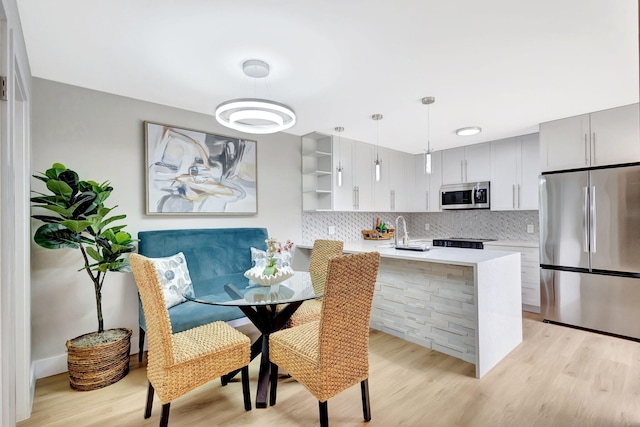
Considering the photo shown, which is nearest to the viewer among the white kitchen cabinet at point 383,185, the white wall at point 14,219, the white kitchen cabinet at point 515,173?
the white wall at point 14,219

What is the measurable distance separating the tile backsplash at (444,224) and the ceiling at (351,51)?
1695 mm

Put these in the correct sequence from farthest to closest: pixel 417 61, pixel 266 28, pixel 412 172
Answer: pixel 412 172 < pixel 417 61 < pixel 266 28

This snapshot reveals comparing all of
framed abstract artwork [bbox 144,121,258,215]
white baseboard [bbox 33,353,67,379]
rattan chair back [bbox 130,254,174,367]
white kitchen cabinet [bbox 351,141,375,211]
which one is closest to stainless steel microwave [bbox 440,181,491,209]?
white kitchen cabinet [bbox 351,141,375,211]

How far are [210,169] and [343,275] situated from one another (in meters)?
2.23

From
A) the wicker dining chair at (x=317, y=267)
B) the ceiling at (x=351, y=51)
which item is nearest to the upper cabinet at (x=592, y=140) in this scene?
the ceiling at (x=351, y=51)

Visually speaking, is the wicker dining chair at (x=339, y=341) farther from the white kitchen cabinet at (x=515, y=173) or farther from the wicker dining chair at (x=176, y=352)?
the white kitchen cabinet at (x=515, y=173)

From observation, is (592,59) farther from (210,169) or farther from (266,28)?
(210,169)

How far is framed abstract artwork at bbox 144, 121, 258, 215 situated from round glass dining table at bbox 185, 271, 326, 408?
1.18 meters

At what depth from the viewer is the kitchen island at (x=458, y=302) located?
2404mm

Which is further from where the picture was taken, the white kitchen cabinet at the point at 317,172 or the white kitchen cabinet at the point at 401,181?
the white kitchen cabinet at the point at 401,181

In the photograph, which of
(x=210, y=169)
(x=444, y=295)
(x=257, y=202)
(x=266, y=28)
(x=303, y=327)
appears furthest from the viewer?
(x=257, y=202)

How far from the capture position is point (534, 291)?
3.84m

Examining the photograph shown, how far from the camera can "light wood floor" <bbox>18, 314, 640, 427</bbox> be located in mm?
1856

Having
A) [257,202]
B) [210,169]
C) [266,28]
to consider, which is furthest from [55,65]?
[257,202]
